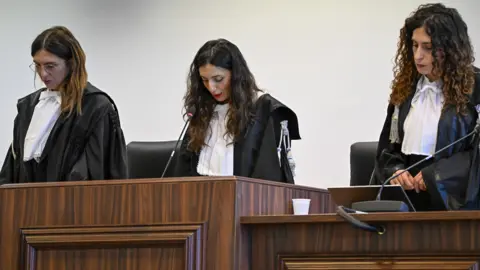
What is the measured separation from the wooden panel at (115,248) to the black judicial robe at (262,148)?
130 centimetres

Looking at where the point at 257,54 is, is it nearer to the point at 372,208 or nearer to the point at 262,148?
the point at 262,148

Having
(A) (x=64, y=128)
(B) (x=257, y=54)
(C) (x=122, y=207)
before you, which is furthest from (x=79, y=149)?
(B) (x=257, y=54)

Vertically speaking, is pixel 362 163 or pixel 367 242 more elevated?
pixel 362 163

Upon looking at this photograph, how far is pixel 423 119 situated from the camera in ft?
10.6

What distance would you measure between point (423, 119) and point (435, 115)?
0.05 metres

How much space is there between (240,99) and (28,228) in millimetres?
1433

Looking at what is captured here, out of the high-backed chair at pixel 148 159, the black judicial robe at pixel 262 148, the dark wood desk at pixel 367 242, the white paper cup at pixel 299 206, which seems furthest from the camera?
the high-backed chair at pixel 148 159

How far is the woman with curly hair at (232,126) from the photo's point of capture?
12.4 ft

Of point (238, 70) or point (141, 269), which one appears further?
point (238, 70)

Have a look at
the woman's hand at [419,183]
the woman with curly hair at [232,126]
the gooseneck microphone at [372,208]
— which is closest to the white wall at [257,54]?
the woman with curly hair at [232,126]

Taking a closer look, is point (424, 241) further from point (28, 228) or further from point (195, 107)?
point (195, 107)

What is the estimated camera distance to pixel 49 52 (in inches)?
146

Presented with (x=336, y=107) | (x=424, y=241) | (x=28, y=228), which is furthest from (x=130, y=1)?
(x=424, y=241)

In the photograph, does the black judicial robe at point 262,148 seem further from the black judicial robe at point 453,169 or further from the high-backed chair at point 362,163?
the black judicial robe at point 453,169
